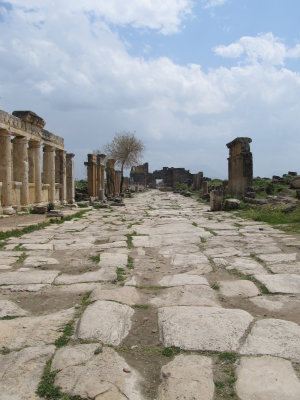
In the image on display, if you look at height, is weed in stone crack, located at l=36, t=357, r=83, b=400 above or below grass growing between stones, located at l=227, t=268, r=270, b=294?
below

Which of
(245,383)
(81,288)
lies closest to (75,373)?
(245,383)

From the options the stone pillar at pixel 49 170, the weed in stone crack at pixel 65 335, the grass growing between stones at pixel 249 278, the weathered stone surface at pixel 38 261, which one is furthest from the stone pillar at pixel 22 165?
the weed in stone crack at pixel 65 335

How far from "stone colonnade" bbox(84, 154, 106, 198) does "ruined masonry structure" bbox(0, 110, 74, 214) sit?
286 cm

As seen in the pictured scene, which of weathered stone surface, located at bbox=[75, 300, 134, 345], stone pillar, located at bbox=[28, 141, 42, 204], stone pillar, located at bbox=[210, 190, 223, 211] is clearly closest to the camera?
weathered stone surface, located at bbox=[75, 300, 134, 345]

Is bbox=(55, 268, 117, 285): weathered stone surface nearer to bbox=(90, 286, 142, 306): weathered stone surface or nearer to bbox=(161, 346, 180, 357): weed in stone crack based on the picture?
bbox=(90, 286, 142, 306): weathered stone surface

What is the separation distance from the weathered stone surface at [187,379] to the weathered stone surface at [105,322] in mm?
566

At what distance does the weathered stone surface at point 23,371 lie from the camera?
2.18m

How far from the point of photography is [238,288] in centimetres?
425

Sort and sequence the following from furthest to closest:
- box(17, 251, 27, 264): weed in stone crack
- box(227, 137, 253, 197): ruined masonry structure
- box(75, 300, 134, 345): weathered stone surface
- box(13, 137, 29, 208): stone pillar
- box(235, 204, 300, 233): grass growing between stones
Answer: box(227, 137, 253, 197): ruined masonry structure
box(13, 137, 29, 208): stone pillar
box(235, 204, 300, 233): grass growing between stones
box(17, 251, 27, 264): weed in stone crack
box(75, 300, 134, 345): weathered stone surface

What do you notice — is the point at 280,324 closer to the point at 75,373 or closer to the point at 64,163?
the point at 75,373

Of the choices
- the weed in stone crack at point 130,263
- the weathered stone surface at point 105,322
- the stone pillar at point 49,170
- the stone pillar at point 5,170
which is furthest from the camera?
the stone pillar at point 49,170

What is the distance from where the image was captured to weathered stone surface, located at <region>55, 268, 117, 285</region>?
464 centimetres

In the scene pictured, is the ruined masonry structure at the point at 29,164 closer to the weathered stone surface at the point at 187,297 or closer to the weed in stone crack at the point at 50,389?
the weathered stone surface at the point at 187,297

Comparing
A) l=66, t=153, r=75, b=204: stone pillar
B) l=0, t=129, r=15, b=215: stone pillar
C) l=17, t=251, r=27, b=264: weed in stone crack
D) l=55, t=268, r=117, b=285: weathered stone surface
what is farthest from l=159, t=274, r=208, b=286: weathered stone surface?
l=66, t=153, r=75, b=204: stone pillar
